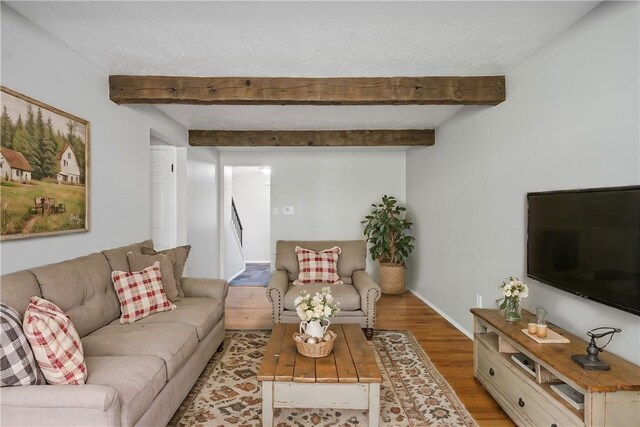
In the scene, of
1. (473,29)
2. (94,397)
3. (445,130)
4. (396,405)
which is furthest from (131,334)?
(445,130)

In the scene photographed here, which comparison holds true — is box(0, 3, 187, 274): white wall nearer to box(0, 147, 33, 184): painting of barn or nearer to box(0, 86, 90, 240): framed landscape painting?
box(0, 86, 90, 240): framed landscape painting

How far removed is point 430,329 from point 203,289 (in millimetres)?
2420

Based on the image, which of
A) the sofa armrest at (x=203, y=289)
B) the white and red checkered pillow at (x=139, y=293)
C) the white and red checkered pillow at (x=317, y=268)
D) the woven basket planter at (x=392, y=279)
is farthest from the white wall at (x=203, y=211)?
the woven basket planter at (x=392, y=279)

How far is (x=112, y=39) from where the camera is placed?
7.75 ft

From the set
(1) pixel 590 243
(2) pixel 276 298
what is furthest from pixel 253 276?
(1) pixel 590 243

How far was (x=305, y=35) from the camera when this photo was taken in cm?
Result: 228

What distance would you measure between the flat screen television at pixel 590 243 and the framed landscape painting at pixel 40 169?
318cm

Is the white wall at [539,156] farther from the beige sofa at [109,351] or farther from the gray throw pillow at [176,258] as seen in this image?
the gray throw pillow at [176,258]

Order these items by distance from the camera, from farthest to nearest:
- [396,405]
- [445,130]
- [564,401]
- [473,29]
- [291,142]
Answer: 1. [291,142]
2. [445,130]
3. [396,405]
4. [473,29]
5. [564,401]

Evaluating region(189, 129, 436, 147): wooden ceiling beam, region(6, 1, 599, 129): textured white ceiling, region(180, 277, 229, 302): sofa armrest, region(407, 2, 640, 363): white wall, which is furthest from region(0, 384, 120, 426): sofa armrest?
region(189, 129, 436, 147): wooden ceiling beam

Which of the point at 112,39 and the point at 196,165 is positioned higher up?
the point at 112,39

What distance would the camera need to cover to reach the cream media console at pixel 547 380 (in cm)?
158

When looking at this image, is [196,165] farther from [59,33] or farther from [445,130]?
[445,130]

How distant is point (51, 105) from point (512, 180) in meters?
3.35
